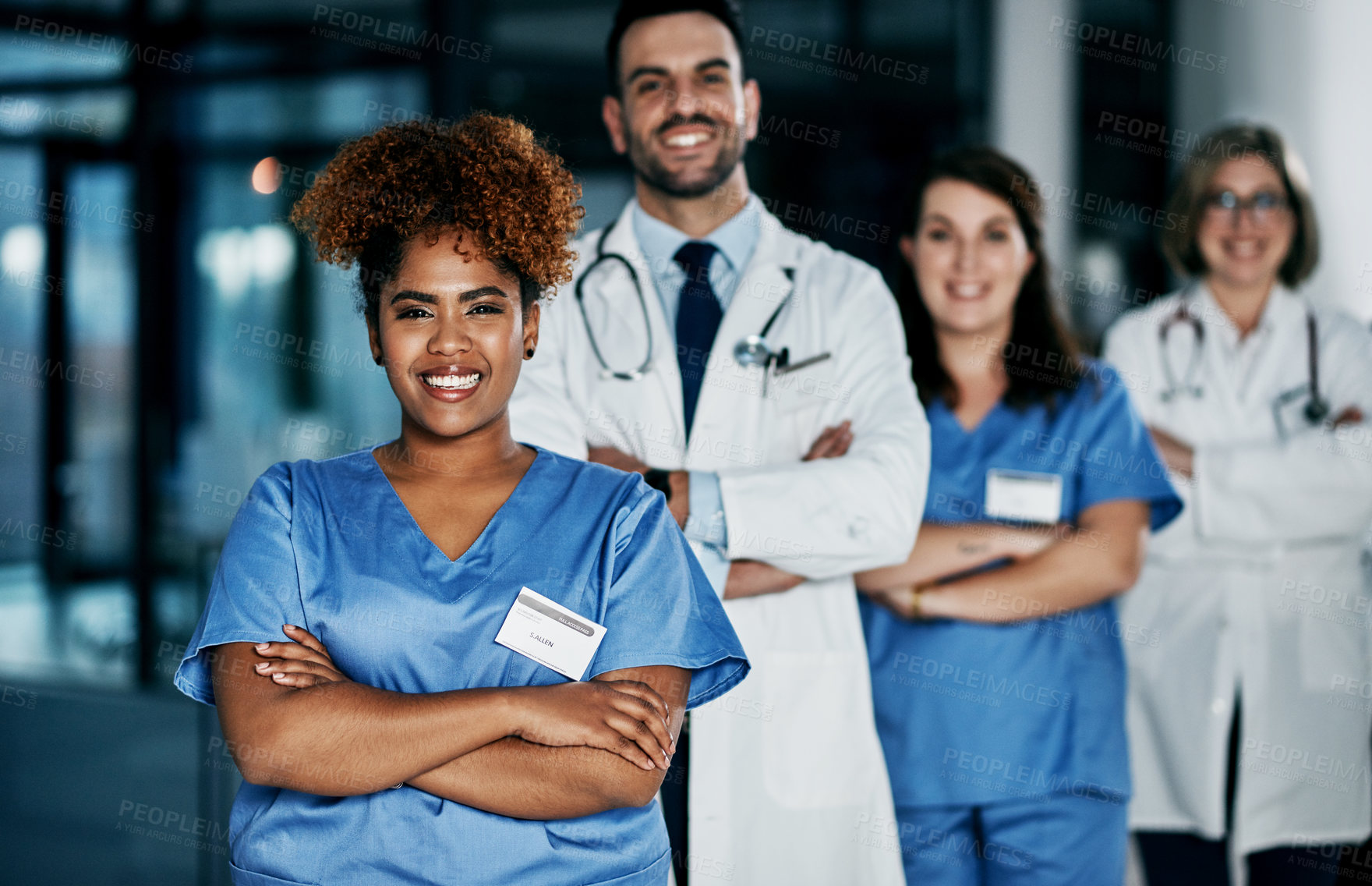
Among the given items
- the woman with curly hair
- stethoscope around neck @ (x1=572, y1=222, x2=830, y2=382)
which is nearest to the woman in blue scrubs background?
stethoscope around neck @ (x1=572, y1=222, x2=830, y2=382)

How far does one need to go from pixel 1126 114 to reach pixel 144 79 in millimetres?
4130

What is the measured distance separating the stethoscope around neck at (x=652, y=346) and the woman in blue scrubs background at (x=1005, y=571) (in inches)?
16.5

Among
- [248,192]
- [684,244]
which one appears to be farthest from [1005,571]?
[248,192]

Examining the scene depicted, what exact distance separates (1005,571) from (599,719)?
3.62 ft

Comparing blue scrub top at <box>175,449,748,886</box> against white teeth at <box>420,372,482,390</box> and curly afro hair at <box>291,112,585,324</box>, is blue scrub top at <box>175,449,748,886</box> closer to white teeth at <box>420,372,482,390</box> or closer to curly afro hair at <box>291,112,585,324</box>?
white teeth at <box>420,372,482,390</box>

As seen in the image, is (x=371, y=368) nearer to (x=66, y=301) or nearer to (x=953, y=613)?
(x=66, y=301)

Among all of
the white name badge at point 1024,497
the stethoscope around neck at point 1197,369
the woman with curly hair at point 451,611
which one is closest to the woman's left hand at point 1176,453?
the stethoscope around neck at point 1197,369

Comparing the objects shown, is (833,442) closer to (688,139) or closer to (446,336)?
(688,139)

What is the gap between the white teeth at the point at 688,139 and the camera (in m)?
1.81

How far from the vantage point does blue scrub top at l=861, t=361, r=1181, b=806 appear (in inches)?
76.4

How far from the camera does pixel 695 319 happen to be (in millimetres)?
1880

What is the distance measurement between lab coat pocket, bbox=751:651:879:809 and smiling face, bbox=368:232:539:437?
731 millimetres

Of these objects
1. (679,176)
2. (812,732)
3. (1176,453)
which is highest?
(679,176)

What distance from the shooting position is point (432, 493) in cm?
124
